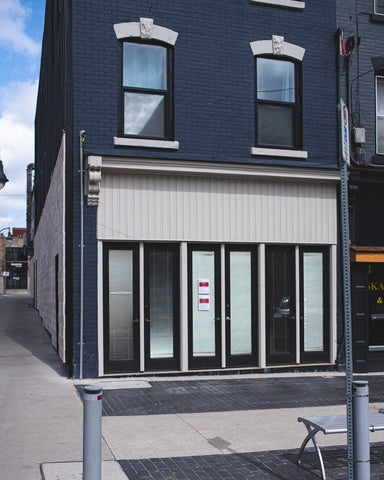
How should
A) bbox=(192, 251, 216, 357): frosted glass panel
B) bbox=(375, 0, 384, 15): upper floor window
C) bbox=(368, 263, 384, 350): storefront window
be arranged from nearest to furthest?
bbox=(192, 251, 216, 357): frosted glass panel → bbox=(368, 263, 384, 350): storefront window → bbox=(375, 0, 384, 15): upper floor window

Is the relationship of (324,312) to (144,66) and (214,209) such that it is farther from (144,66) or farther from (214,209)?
(144,66)

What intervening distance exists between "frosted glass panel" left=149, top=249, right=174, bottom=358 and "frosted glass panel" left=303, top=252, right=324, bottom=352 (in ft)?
9.59

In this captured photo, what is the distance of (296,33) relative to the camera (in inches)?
479

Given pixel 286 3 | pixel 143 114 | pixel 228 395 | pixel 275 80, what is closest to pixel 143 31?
pixel 143 114

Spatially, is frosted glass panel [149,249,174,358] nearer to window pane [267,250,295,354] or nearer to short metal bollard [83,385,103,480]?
window pane [267,250,295,354]

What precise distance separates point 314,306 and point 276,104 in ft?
14.2

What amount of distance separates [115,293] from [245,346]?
113 inches

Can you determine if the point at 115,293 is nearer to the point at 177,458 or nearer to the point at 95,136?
the point at 95,136

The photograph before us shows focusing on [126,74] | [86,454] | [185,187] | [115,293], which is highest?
[126,74]

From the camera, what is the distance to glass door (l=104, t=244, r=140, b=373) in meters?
10.8

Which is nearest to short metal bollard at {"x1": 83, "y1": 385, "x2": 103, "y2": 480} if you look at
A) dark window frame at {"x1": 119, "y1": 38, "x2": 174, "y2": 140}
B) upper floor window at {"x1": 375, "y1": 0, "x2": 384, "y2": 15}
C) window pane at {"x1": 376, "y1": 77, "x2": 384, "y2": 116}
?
dark window frame at {"x1": 119, "y1": 38, "x2": 174, "y2": 140}

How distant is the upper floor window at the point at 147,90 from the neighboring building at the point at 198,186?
0.9 inches

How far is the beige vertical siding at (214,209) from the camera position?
10906 millimetres

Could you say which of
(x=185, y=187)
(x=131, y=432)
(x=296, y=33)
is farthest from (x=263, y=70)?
(x=131, y=432)
